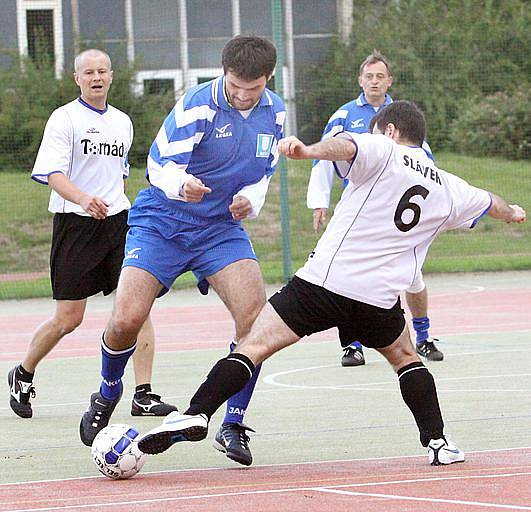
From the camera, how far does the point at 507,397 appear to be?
25.9 feet

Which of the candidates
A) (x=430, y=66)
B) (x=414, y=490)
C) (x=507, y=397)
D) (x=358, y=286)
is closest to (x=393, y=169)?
(x=358, y=286)

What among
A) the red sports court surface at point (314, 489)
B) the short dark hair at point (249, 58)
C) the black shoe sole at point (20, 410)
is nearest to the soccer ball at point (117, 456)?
the red sports court surface at point (314, 489)

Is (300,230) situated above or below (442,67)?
below

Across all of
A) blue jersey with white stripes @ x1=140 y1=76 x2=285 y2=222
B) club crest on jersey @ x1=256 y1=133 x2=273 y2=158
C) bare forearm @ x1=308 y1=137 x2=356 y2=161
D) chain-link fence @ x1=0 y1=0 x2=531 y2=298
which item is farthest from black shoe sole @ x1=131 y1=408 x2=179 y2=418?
chain-link fence @ x1=0 y1=0 x2=531 y2=298

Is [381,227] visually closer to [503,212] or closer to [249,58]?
[503,212]

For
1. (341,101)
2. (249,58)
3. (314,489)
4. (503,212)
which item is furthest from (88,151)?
(341,101)

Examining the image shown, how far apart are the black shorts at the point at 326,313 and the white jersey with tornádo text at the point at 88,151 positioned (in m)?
2.42

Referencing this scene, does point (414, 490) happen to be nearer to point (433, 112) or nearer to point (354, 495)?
point (354, 495)

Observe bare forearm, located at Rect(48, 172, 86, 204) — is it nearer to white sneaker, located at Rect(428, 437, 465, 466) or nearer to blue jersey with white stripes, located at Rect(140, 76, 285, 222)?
blue jersey with white stripes, located at Rect(140, 76, 285, 222)

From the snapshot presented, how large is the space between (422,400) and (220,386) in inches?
36.6

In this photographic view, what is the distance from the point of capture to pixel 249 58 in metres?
5.91

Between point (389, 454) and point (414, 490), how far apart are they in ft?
3.35

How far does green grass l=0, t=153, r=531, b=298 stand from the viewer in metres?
19.3

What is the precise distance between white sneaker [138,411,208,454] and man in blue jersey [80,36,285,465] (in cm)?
62
